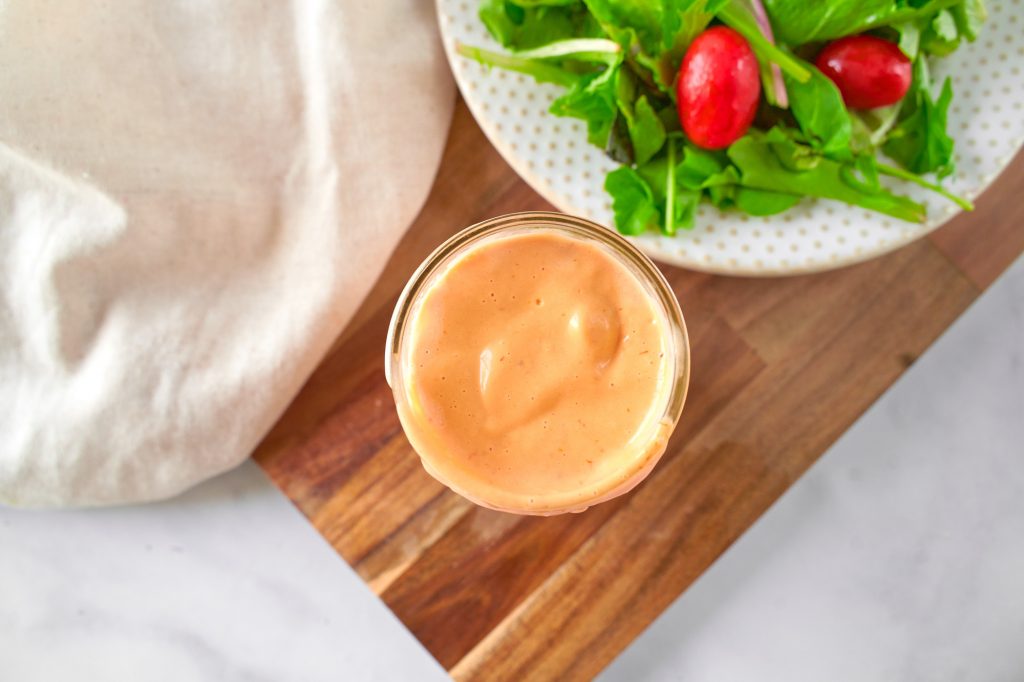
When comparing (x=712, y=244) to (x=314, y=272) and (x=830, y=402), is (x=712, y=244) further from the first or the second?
(x=314, y=272)

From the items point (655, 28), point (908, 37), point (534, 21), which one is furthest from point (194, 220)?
point (908, 37)

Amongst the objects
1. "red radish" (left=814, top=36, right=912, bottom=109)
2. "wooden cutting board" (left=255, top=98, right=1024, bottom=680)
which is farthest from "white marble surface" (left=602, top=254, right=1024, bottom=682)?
"red radish" (left=814, top=36, right=912, bottom=109)

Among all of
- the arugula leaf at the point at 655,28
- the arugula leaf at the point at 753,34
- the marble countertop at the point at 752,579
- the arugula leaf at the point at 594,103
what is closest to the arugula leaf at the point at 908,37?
the arugula leaf at the point at 753,34

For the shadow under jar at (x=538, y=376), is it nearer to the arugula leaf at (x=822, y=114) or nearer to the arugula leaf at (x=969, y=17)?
the arugula leaf at (x=822, y=114)

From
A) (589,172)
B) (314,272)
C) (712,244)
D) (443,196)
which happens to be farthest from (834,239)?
(314,272)

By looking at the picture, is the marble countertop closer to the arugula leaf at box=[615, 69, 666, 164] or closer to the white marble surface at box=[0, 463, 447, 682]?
the white marble surface at box=[0, 463, 447, 682]

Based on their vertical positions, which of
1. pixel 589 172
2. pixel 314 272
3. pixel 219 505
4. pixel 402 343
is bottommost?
pixel 219 505
